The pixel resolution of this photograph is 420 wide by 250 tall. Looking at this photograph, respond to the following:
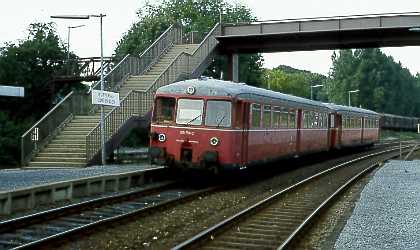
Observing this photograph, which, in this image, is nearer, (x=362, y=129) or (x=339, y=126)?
(x=339, y=126)

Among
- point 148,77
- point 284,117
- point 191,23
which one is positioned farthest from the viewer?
point 191,23

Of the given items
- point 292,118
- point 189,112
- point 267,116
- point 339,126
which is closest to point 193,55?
point 339,126

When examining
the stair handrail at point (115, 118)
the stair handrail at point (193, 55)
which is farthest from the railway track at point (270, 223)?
the stair handrail at point (193, 55)

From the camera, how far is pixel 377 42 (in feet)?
121

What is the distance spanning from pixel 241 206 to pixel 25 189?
189 inches

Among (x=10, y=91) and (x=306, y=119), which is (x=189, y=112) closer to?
(x=10, y=91)

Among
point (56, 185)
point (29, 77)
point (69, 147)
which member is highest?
point (29, 77)

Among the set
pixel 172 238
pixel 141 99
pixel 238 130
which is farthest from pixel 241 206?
pixel 141 99

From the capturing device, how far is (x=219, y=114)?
1695 cm

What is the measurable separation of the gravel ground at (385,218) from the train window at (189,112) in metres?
4.79

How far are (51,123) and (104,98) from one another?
3961 millimetres

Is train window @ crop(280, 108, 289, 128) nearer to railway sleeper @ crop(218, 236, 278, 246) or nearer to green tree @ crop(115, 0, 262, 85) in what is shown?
railway sleeper @ crop(218, 236, 278, 246)

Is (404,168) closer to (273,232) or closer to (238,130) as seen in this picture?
(238,130)

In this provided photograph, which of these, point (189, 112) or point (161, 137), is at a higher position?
point (189, 112)
